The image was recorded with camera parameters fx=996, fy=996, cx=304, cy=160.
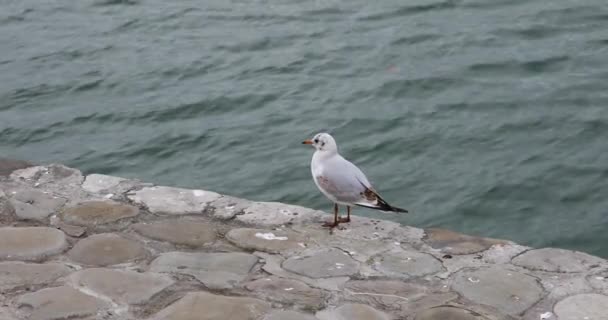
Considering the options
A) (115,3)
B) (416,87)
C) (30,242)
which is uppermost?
(30,242)

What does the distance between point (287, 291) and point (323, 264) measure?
0.36m

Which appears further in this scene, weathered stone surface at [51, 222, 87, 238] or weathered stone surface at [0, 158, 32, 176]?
weathered stone surface at [0, 158, 32, 176]

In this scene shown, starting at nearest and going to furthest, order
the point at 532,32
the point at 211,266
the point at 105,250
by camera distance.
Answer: the point at 211,266 < the point at 105,250 < the point at 532,32

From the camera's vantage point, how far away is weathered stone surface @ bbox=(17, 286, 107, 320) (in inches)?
154

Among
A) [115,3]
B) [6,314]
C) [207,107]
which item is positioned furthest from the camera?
[115,3]

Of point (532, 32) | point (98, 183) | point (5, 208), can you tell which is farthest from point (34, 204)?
point (532, 32)

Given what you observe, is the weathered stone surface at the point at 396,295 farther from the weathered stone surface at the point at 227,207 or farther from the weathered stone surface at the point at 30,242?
the weathered stone surface at the point at 30,242

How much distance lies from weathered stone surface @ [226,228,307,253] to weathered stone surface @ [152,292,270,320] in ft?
2.04

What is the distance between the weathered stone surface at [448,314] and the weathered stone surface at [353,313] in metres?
0.15

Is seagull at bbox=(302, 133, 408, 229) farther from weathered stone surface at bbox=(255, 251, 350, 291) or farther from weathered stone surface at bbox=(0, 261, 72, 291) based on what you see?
weathered stone surface at bbox=(0, 261, 72, 291)

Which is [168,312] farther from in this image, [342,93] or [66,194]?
[342,93]

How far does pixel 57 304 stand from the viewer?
4.00 m

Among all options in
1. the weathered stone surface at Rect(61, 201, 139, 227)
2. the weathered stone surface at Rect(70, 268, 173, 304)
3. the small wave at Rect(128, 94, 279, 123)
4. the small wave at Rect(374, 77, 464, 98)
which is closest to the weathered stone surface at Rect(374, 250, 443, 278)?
the weathered stone surface at Rect(70, 268, 173, 304)

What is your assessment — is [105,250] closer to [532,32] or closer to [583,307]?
[583,307]
